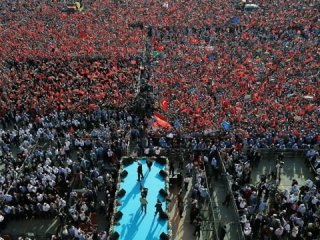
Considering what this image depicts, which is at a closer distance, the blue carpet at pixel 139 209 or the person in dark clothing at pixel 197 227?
the blue carpet at pixel 139 209

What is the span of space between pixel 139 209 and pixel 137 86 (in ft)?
46.2

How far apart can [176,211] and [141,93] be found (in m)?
12.0

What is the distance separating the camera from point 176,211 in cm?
1945

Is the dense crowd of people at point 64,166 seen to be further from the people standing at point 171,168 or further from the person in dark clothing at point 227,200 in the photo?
the person in dark clothing at point 227,200

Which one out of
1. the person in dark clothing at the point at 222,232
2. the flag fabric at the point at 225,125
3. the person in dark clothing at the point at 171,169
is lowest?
the person in dark clothing at the point at 222,232

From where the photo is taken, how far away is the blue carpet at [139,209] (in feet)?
55.7

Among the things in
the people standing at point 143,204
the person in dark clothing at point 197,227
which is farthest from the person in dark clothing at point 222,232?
the people standing at point 143,204

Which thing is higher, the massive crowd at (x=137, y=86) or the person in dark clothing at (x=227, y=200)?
the massive crowd at (x=137, y=86)

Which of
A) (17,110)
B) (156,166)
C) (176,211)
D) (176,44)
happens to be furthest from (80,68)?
(176,211)

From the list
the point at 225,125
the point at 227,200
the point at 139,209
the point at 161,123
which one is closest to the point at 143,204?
the point at 139,209

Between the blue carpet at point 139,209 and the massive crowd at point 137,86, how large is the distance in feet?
5.00

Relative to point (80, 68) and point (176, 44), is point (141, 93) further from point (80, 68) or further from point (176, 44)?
point (176, 44)

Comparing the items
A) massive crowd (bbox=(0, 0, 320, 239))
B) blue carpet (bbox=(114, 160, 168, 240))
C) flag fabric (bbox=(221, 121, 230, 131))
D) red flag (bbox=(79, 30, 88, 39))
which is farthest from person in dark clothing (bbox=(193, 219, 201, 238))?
red flag (bbox=(79, 30, 88, 39))

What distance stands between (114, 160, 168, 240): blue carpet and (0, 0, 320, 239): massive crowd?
1.53 metres
